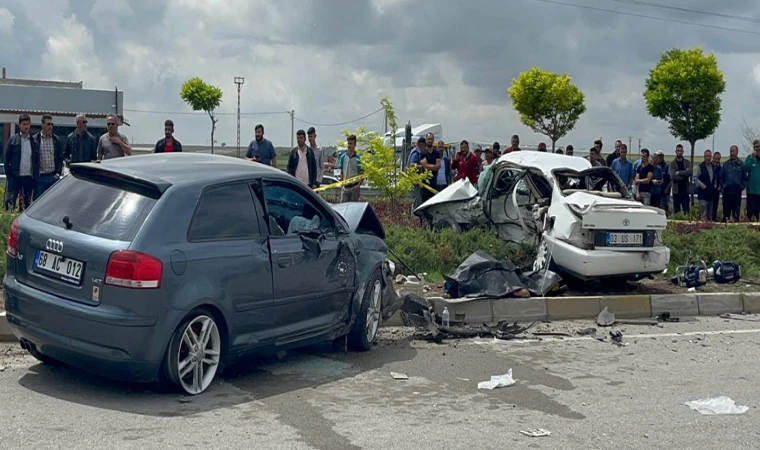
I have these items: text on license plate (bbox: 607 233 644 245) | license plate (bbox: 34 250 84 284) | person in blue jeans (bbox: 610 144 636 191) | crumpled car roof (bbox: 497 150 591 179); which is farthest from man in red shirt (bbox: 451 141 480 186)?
license plate (bbox: 34 250 84 284)

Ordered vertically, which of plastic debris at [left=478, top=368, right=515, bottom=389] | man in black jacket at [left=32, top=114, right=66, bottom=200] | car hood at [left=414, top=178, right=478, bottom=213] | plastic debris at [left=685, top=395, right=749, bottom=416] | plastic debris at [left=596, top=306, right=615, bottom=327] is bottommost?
plastic debris at [left=685, top=395, right=749, bottom=416]

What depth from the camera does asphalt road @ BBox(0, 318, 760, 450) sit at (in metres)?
5.56

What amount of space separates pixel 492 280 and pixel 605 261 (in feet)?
4.70

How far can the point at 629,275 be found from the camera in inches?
442

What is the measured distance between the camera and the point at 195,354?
20.8 ft

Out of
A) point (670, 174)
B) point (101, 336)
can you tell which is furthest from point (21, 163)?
point (670, 174)

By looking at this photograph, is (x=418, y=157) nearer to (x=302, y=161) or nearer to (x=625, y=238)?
(x=302, y=161)

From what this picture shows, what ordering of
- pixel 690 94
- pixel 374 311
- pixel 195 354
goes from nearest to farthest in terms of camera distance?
pixel 195 354
pixel 374 311
pixel 690 94

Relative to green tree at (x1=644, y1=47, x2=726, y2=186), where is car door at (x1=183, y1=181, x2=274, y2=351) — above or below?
below

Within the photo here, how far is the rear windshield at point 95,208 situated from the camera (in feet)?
20.1

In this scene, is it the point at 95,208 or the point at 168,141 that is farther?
the point at 168,141

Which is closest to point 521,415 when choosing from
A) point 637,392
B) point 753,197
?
point 637,392

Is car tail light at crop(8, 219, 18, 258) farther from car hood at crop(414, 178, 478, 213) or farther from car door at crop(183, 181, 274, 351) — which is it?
car hood at crop(414, 178, 478, 213)

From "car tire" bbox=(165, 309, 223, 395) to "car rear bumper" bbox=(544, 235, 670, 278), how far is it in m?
5.60
